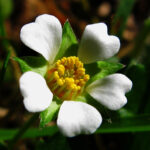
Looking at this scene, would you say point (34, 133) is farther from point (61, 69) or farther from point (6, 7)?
point (6, 7)

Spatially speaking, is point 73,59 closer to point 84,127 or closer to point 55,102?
point 55,102

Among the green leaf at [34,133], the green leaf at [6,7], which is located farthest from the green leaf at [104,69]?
the green leaf at [6,7]

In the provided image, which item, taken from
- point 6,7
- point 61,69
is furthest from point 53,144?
point 6,7

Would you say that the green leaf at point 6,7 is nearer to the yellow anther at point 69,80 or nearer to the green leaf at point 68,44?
the green leaf at point 68,44

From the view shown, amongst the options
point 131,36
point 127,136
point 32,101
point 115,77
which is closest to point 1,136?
point 32,101

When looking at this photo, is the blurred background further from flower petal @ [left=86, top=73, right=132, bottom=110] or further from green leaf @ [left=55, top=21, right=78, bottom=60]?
green leaf @ [left=55, top=21, right=78, bottom=60]
